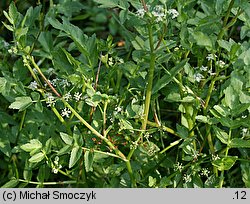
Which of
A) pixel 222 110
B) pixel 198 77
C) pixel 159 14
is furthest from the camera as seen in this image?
pixel 198 77

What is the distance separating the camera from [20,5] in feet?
6.78

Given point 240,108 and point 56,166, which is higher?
point 240,108

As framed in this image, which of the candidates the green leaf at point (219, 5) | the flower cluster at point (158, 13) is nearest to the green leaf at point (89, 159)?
the flower cluster at point (158, 13)

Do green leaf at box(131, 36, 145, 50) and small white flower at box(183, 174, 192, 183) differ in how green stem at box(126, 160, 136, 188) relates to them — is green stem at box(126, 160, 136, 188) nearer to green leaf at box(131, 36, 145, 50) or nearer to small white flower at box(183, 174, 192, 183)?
small white flower at box(183, 174, 192, 183)

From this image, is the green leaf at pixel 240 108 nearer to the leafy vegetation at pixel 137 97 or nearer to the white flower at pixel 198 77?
the leafy vegetation at pixel 137 97

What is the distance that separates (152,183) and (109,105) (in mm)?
225

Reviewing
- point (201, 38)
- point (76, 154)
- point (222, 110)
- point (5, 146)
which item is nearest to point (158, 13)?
point (201, 38)

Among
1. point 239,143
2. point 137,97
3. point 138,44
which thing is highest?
point 138,44

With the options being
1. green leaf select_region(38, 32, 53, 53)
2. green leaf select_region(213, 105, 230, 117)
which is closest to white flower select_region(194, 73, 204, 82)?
green leaf select_region(213, 105, 230, 117)

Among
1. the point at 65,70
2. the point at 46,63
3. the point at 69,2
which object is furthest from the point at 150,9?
the point at 46,63

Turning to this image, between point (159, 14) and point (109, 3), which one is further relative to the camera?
point (109, 3)

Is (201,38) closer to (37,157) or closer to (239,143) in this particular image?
(239,143)

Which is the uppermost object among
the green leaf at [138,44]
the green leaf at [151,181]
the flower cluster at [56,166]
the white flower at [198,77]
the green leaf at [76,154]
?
the green leaf at [138,44]
